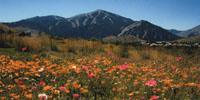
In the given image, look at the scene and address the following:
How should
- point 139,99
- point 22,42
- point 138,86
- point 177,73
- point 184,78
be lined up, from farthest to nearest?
point 22,42 < point 177,73 < point 184,78 < point 138,86 < point 139,99

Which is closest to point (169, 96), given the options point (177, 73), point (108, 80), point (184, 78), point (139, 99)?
point (139, 99)

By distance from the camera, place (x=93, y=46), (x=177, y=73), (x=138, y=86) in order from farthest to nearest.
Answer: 1. (x=93, y=46)
2. (x=177, y=73)
3. (x=138, y=86)

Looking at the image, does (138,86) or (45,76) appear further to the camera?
(45,76)

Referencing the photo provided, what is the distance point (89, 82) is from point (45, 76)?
1602 millimetres

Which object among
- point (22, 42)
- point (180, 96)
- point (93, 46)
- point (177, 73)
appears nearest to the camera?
point (180, 96)

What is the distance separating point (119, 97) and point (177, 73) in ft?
11.7

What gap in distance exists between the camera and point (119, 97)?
627 cm

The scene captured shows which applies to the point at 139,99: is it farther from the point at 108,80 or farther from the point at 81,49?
the point at 81,49

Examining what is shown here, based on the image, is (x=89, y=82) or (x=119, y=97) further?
Answer: (x=89, y=82)

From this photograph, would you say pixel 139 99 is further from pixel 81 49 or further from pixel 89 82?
pixel 81 49

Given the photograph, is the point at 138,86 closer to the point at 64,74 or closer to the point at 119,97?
the point at 119,97

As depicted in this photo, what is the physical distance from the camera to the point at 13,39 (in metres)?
20.9

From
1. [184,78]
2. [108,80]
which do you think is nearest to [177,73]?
[184,78]

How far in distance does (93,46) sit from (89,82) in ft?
48.5
